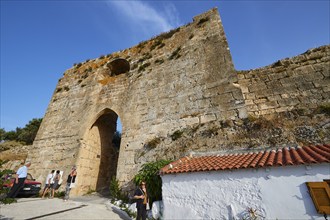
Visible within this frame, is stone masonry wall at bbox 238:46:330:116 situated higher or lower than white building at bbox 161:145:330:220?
higher

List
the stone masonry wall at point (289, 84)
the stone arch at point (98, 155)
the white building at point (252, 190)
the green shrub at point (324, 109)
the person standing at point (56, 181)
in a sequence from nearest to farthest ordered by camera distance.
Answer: the white building at point (252, 190), the green shrub at point (324, 109), the stone masonry wall at point (289, 84), the person standing at point (56, 181), the stone arch at point (98, 155)

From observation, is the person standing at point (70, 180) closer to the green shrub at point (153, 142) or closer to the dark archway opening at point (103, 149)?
the dark archway opening at point (103, 149)

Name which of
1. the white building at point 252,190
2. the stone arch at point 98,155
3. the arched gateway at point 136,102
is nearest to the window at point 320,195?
the white building at point 252,190

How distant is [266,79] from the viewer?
6965 millimetres

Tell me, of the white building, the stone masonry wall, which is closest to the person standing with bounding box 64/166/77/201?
the white building

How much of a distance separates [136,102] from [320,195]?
23.3 feet

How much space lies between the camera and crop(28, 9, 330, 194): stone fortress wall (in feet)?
20.8

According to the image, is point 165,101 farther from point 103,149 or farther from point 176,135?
point 103,149

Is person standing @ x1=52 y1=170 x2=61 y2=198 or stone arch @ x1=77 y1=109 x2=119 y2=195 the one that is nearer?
person standing @ x1=52 y1=170 x2=61 y2=198

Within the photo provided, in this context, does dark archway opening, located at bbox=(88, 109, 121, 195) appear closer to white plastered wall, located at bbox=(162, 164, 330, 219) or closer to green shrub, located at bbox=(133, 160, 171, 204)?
green shrub, located at bbox=(133, 160, 171, 204)

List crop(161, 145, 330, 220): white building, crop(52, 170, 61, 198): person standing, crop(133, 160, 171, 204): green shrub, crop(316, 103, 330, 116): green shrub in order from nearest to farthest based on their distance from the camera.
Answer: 1. crop(161, 145, 330, 220): white building
2. crop(133, 160, 171, 204): green shrub
3. crop(316, 103, 330, 116): green shrub
4. crop(52, 170, 61, 198): person standing

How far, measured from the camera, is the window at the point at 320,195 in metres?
3.04

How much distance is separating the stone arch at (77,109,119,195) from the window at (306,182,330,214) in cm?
832

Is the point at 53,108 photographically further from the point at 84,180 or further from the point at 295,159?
the point at 295,159
